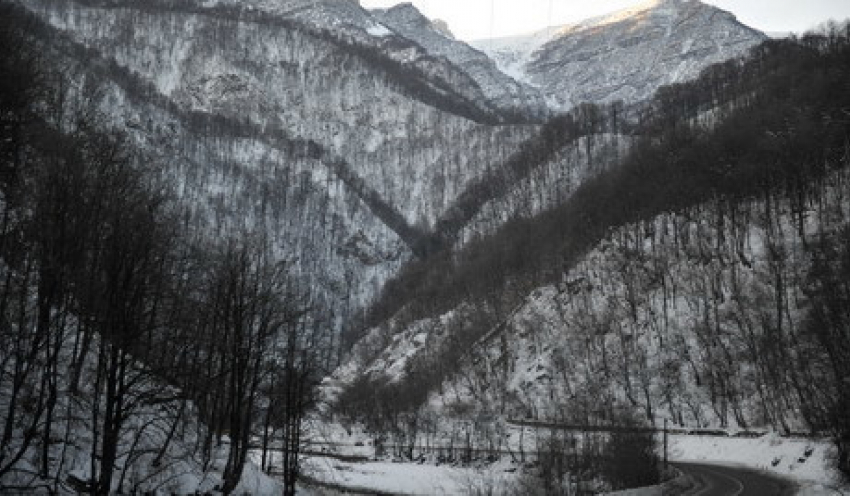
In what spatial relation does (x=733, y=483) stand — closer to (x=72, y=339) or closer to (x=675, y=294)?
(x=72, y=339)

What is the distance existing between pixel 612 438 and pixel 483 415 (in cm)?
4000

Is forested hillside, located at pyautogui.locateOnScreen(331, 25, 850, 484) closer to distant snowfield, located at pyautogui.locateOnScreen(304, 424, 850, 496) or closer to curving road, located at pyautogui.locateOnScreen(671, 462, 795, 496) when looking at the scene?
distant snowfield, located at pyautogui.locateOnScreen(304, 424, 850, 496)

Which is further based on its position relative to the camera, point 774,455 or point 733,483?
point 774,455

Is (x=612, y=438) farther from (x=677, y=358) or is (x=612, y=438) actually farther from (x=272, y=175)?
(x=272, y=175)

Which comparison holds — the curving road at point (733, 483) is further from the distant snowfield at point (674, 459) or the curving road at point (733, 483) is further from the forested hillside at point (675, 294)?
the forested hillside at point (675, 294)

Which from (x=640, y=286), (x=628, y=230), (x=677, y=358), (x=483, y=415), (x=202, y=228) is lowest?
(x=483, y=415)

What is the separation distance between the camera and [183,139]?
176 meters

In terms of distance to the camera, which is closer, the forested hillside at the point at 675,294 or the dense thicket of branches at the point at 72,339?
the dense thicket of branches at the point at 72,339

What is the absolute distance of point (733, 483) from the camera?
117 feet

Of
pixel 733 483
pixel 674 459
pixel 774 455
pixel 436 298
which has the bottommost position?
pixel 674 459

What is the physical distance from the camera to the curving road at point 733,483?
32.2 m

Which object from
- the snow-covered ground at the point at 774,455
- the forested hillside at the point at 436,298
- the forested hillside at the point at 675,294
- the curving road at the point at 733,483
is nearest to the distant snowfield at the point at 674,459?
the snow-covered ground at the point at 774,455

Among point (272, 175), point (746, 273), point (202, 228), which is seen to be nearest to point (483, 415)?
point (746, 273)

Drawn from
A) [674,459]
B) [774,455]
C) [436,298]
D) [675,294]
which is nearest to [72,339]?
[774,455]
